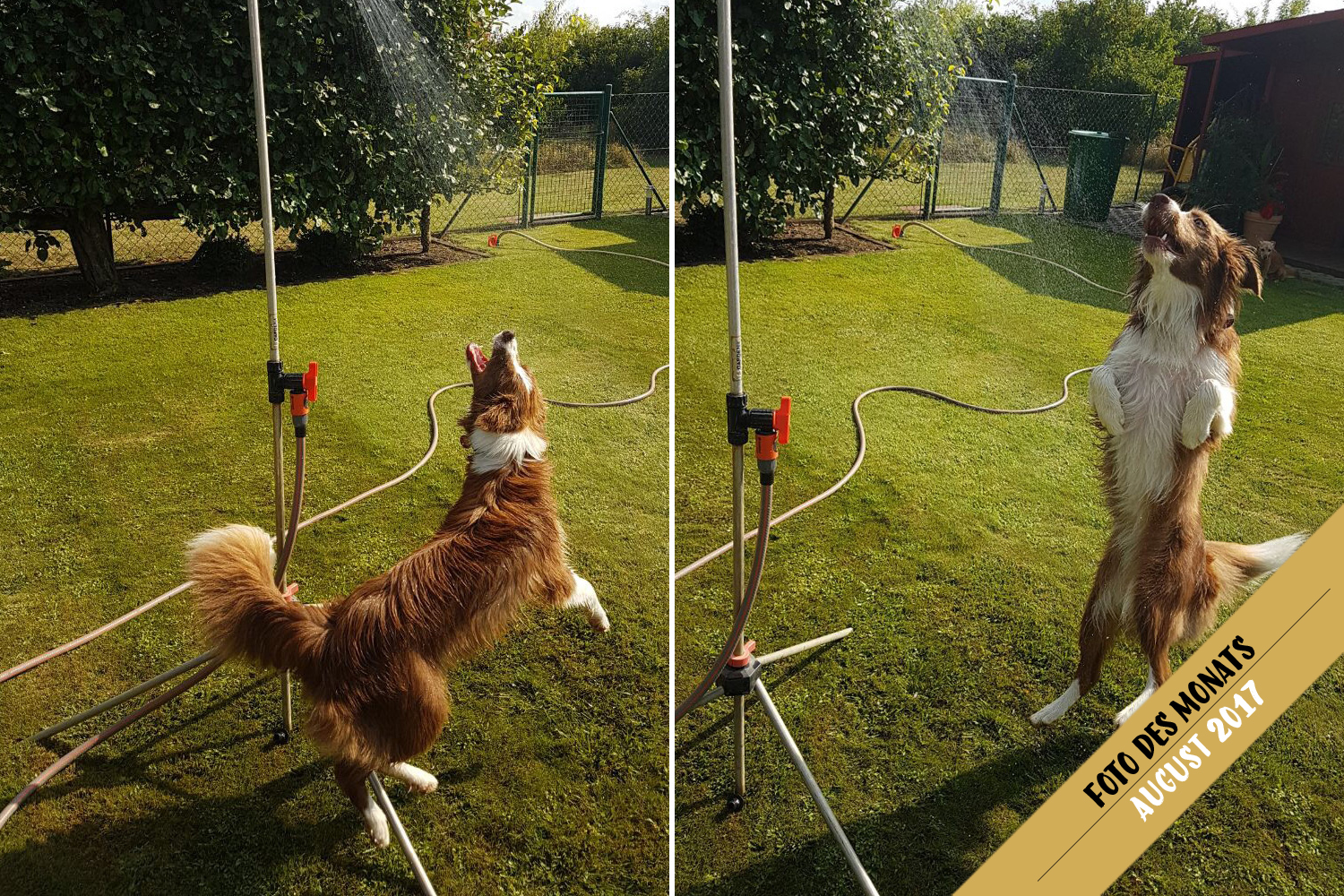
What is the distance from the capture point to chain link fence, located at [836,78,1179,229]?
164cm

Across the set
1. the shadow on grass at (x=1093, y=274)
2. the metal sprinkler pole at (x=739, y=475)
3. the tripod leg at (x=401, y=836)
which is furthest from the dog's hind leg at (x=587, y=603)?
the shadow on grass at (x=1093, y=274)

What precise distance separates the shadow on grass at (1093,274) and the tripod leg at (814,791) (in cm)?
120

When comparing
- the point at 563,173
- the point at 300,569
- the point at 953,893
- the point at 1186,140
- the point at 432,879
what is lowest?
the point at 432,879

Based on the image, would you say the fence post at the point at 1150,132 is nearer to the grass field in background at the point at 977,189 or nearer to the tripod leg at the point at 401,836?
the grass field in background at the point at 977,189

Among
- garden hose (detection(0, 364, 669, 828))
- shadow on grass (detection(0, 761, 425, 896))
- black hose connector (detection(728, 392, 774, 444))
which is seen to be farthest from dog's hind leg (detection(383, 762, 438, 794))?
black hose connector (detection(728, 392, 774, 444))

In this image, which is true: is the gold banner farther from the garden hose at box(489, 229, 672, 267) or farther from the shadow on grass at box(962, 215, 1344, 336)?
the garden hose at box(489, 229, 672, 267)

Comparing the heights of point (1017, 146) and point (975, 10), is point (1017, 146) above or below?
below

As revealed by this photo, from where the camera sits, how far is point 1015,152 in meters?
1.84

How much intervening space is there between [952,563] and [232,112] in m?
2.14

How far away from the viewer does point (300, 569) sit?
2281mm

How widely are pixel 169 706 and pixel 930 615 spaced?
2.04 metres

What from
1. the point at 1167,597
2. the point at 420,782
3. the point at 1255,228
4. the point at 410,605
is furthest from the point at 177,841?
the point at 1255,228

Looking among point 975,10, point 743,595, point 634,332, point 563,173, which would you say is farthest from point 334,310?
point 975,10

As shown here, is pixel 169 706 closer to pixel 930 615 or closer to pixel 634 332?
pixel 634 332
